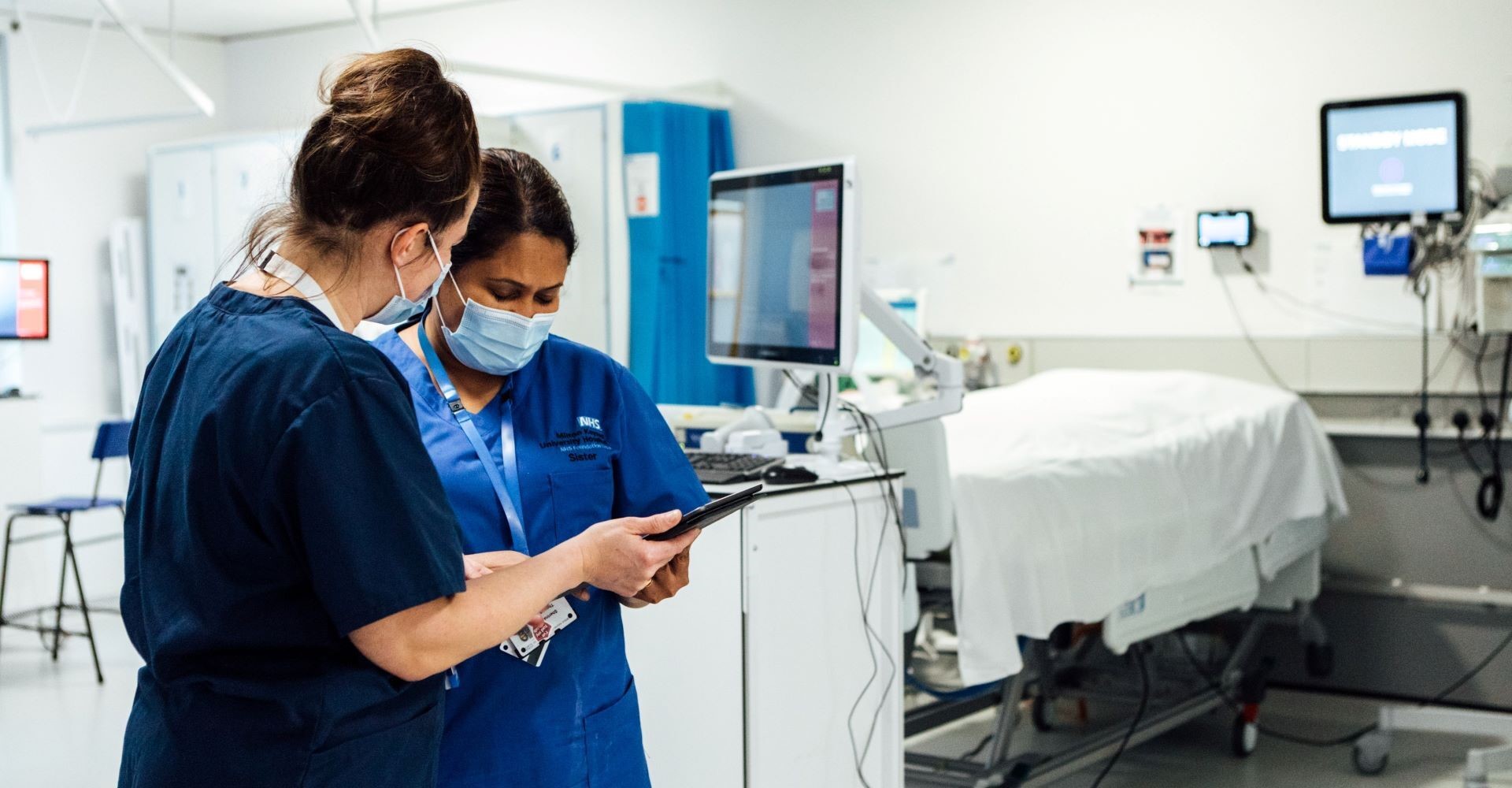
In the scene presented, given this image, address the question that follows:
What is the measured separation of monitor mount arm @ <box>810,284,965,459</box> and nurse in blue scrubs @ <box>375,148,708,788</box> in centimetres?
98

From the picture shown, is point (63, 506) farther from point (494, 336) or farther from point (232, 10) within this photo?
point (494, 336)

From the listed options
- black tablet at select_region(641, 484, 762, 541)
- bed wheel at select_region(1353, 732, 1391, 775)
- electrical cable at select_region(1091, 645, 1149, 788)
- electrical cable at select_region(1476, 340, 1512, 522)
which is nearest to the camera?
black tablet at select_region(641, 484, 762, 541)

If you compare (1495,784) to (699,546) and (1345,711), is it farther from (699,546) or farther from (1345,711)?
(699,546)

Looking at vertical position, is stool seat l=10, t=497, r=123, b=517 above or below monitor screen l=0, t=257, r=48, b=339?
below

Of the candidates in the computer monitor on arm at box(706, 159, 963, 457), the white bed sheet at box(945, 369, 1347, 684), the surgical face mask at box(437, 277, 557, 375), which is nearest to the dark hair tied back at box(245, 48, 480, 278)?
the surgical face mask at box(437, 277, 557, 375)

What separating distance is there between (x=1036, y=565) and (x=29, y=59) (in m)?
6.19

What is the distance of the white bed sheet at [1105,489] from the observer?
2926 millimetres

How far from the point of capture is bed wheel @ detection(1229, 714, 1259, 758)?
4.02 m

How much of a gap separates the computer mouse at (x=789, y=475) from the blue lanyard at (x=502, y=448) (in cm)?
78

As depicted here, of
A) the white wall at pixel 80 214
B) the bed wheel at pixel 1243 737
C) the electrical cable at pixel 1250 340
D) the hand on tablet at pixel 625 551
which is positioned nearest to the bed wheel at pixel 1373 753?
the bed wheel at pixel 1243 737

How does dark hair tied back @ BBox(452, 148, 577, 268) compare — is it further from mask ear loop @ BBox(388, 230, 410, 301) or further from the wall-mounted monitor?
the wall-mounted monitor

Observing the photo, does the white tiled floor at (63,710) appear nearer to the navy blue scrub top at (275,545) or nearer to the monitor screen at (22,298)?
the monitor screen at (22,298)

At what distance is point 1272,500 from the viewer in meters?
3.86

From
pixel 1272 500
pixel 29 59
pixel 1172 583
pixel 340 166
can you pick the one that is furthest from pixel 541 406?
pixel 29 59
